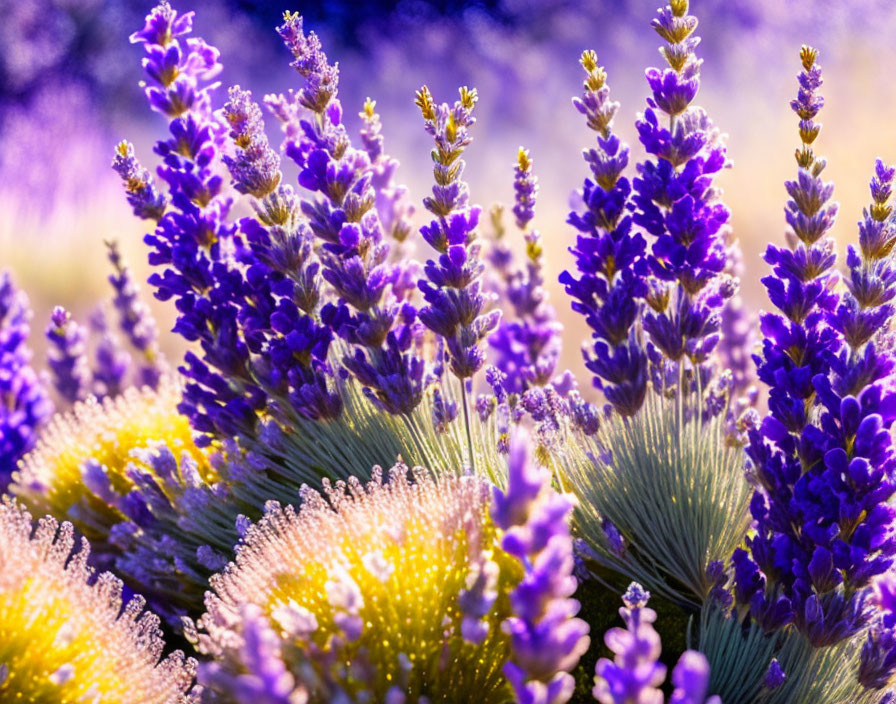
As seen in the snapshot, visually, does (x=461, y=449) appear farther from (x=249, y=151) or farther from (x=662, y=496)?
(x=249, y=151)

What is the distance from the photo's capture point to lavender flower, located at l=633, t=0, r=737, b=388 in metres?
1.68

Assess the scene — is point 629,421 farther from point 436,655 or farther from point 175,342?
point 175,342

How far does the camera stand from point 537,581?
97 cm

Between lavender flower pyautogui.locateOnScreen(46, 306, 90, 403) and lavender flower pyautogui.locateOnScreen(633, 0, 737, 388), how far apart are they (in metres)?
1.98

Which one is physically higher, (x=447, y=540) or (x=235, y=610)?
(x=447, y=540)

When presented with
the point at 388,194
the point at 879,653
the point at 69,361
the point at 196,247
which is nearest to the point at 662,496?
the point at 879,653

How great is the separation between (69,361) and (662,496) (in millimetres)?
2100

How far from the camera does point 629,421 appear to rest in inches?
70.8

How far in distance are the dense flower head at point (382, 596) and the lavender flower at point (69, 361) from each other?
180 centimetres

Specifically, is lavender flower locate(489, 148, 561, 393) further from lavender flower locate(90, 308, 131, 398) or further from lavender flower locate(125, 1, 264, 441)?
lavender flower locate(90, 308, 131, 398)

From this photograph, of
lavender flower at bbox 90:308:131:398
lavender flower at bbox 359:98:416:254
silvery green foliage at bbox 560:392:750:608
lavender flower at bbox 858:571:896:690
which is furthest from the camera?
lavender flower at bbox 90:308:131:398

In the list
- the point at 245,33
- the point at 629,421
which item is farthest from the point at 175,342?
the point at 629,421

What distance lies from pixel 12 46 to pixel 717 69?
166 inches

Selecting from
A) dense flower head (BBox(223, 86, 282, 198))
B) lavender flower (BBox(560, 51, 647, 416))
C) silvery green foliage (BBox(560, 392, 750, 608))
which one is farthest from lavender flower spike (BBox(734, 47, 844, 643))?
dense flower head (BBox(223, 86, 282, 198))
